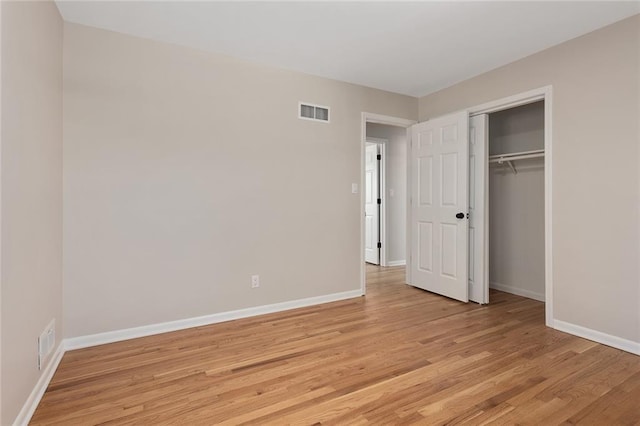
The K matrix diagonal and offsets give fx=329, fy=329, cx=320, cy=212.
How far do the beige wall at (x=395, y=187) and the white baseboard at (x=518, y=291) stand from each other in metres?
1.74

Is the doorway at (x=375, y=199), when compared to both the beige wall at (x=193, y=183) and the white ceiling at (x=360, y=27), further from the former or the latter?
the white ceiling at (x=360, y=27)

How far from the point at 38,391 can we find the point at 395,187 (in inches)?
196

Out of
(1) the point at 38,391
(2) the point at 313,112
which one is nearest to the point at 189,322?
(1) the point at 38,391

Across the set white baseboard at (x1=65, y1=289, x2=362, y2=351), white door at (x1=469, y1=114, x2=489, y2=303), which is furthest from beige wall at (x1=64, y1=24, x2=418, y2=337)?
white door at (x1=469, y1=114, x2=489, y2=303)

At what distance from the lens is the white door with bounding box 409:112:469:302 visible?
11.8 ft

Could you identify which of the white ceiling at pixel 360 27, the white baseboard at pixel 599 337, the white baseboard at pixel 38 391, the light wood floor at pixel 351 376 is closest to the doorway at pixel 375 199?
the white ceiling at pixel 360 27

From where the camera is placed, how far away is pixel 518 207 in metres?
3.96

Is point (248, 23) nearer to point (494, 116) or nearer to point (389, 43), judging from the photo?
point (389, 43)

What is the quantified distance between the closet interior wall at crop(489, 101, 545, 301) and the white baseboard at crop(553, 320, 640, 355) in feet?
3.19

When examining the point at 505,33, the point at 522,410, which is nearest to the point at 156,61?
the point at 505,33

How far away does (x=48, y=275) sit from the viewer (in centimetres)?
208

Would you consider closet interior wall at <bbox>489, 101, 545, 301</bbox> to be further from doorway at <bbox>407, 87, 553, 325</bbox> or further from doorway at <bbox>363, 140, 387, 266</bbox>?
doorway at <bbox>363, 140, 387, 266</bbox>

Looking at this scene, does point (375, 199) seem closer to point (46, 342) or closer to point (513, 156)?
point (513, 156)

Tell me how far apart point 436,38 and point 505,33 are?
1.77 feet
